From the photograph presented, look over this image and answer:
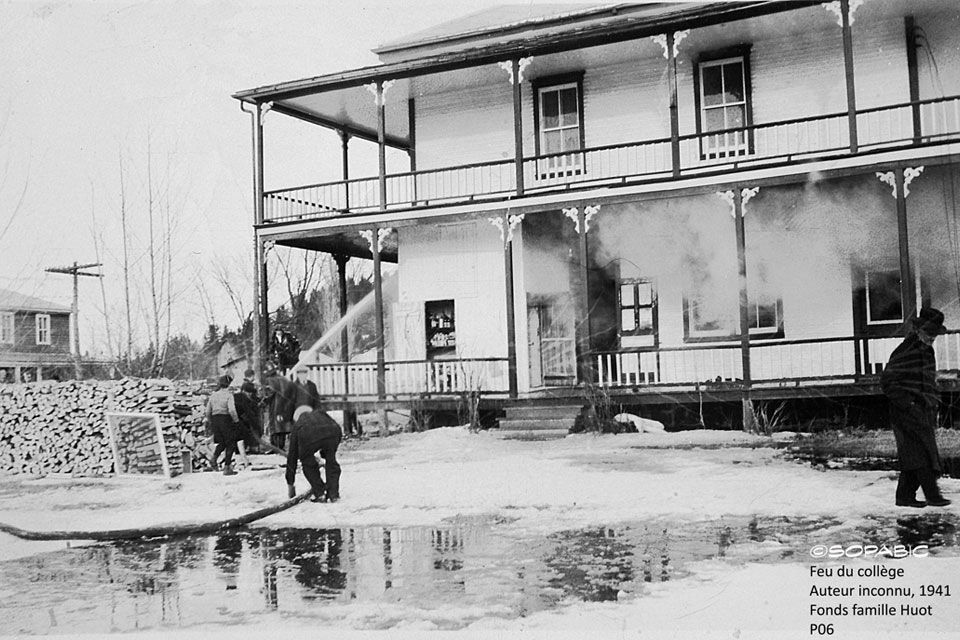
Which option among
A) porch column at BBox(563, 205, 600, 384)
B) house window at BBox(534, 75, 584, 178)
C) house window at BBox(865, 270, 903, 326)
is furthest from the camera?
house window at BBox(534, 75, 584, 178)

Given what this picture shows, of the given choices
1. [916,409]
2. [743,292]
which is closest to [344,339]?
[743,292]

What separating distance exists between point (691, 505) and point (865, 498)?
146 centimetres

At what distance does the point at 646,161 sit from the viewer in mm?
13984

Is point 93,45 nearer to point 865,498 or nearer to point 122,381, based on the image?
point 122,381

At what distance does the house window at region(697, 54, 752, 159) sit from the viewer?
46.8 feet

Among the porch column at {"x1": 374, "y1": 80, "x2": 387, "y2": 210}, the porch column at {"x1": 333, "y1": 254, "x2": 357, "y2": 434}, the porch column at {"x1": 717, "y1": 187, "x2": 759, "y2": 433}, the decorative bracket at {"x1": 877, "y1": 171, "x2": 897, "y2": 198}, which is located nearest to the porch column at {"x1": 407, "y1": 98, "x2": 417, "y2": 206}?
the porch column at {"x1": 374, "y1": 80, "x2": 387, "y2": 210}

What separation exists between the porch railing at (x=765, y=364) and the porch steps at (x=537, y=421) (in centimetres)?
89

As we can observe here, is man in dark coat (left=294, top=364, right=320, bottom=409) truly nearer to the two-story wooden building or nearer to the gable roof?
the two-story wooden building

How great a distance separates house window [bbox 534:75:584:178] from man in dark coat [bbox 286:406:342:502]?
8.52 meters

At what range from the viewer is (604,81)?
14883 millimetres

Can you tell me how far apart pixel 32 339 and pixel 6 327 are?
0.31 m

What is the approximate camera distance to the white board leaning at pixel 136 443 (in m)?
10.3

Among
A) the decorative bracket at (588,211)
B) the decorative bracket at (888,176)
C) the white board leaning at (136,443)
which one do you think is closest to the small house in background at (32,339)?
the white board leaning at (136,443)

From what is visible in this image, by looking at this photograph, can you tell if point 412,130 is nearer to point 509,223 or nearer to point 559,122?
point 559,122
